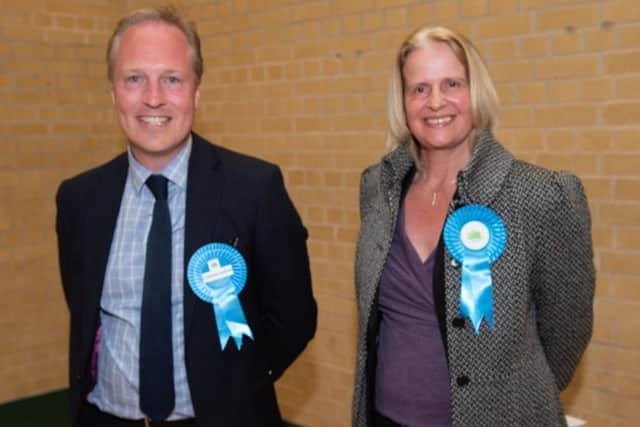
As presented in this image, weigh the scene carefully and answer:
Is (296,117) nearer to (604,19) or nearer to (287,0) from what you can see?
(287,0)

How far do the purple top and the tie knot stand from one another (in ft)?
2.07

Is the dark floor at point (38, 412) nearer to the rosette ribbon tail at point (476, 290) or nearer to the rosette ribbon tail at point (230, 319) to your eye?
the rosette ribbon tail at point (230, 319)

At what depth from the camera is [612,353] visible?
2.96m

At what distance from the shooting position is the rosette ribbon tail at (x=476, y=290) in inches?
76.9

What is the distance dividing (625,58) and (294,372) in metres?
2.47

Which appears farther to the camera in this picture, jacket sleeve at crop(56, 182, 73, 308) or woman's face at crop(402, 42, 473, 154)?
jacket sleeve at crop(56, 182, 73, 308)

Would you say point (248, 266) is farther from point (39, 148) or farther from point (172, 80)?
point (39, 148)

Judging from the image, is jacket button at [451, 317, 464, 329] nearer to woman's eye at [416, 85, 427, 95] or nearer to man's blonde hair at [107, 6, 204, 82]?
woman's eye at [416, 85, 427, 95]

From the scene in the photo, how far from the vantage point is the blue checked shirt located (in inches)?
77.7

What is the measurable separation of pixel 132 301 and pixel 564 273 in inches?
43.6

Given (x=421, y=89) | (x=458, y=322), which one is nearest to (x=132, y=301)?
(x=458, y=322)

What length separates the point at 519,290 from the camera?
6.45 ft

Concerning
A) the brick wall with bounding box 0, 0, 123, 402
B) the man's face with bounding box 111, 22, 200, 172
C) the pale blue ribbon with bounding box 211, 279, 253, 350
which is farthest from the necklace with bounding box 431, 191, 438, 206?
the brick wall with bounding box 0, 0, 123, 402

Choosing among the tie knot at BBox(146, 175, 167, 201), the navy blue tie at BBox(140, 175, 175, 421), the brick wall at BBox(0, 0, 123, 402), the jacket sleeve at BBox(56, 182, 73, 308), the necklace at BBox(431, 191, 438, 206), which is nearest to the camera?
the navy blue tie at BBox(140, 175, 175, 421)
